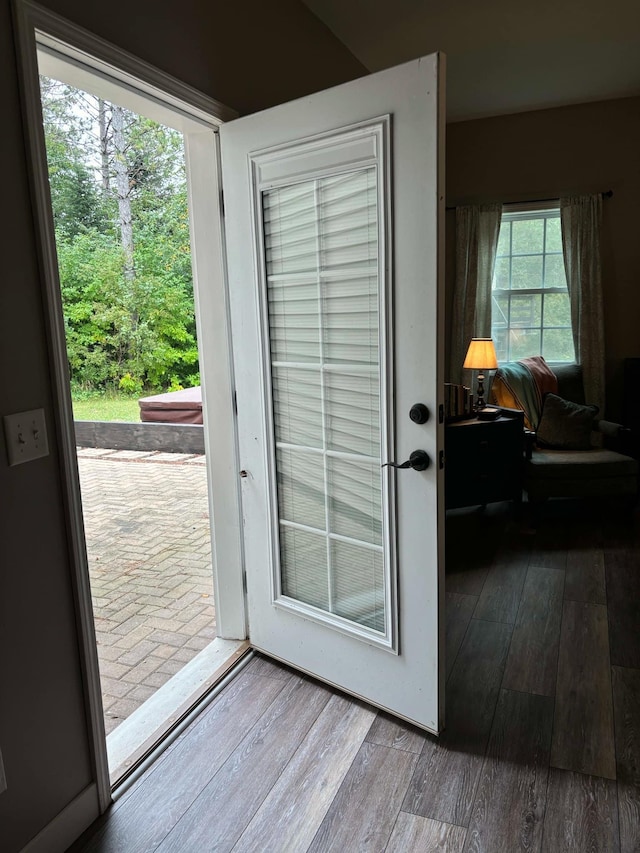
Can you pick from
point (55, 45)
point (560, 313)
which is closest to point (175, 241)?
point (560, 313)

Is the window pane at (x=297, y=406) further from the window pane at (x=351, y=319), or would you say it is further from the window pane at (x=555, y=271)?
the window pane at (x=555, y=271)

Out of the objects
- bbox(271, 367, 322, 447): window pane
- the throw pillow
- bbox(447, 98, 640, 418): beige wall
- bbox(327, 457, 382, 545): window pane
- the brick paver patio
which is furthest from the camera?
bbox(447, 98, 640, 418): beige wall

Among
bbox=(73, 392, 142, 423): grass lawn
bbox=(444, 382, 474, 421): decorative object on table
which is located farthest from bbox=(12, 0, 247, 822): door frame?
bbox=(73, 392, 142, 423): grass lawn

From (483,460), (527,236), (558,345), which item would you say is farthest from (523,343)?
(483,460)

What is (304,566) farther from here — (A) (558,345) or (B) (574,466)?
(A) (558,345)

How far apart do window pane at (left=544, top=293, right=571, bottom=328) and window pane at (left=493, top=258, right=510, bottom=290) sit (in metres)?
0.34

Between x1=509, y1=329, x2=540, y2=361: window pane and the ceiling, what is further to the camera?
x1=509, y1=329, x2=540, y2=361: window pane

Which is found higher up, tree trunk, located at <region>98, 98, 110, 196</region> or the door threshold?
tree trunk, located at <region>98, 98, 110, 196</region>

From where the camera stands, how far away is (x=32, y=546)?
1.53 metres

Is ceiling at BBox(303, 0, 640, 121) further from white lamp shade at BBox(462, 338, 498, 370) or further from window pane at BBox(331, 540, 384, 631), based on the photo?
window pane at BBox(331, 540, 384, 631)

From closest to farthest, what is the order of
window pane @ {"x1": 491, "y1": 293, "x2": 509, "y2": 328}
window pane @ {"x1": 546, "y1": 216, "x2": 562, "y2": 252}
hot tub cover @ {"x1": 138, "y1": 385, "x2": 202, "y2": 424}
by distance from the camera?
window pane @ {"x1": 546, "y1": 216, "x2": 562, "y2": 252}, window pane @ {"x1": 491, "y1": 293, "x2": 509, "y2": 328}, hot tub cover @ {"x1": 138, "y1": 385, "x2": 202, "y2": 424}

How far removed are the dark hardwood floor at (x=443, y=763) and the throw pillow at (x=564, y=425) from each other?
1505 mm

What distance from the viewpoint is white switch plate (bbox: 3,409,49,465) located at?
1452 millimetres

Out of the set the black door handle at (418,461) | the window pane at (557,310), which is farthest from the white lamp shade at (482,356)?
the black door handle at (418,461)
